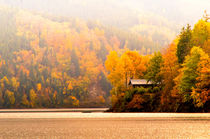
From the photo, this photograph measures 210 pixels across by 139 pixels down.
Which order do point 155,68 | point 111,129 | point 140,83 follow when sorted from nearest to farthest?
point 111,129, point 155,68, point 140,83

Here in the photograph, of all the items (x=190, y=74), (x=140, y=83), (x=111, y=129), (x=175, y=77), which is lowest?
(x=140, y=83)

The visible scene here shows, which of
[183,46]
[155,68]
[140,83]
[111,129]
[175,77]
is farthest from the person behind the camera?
[140,83]

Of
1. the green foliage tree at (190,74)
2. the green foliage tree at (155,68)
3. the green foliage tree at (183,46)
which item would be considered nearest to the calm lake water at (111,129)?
the green foliage tree at (190,74)

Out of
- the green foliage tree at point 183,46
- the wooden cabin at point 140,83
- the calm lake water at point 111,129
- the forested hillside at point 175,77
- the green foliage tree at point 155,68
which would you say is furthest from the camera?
the wooden cabin at point 140,83

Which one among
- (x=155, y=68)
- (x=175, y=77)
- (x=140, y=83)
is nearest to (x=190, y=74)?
(x=175, y=77)

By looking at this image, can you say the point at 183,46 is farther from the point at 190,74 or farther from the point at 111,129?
the point at 111,129

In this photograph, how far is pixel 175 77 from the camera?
79.8m

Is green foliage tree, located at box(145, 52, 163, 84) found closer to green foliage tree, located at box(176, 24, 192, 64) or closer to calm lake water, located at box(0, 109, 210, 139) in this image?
green foliage tree, located at box(176, 24, 192, 64)

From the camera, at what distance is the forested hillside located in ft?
222

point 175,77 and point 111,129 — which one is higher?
point 175,77

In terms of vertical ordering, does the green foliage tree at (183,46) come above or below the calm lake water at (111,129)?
above

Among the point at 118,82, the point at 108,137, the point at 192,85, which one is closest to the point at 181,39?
the point at 192,85

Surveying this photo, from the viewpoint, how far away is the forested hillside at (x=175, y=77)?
67.8 metres

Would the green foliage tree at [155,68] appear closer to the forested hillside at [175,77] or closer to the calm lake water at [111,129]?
the forested hillside at [175,77]
